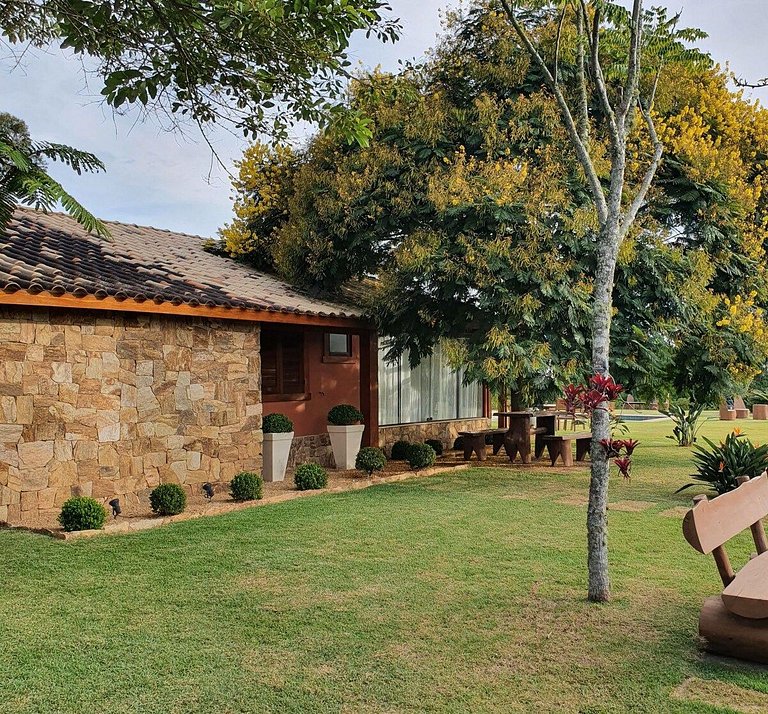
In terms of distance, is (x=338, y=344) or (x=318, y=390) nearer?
(x=318, y=390)

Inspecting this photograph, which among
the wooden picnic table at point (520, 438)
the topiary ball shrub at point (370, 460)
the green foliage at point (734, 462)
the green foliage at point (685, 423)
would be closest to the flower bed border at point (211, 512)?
the topiary ball shrub at point (370, 460)

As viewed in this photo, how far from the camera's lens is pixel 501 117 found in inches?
459

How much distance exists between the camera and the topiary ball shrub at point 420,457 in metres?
12.6

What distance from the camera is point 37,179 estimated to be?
7.91 meters

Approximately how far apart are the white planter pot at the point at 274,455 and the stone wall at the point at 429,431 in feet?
11.9

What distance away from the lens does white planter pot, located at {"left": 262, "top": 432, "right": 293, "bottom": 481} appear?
1142 cm

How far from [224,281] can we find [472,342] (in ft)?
13.8

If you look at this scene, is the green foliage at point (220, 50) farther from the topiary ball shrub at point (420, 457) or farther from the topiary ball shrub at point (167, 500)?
the topiary ball shrub at point (420, 457)

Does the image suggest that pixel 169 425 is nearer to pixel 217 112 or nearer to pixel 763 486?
pixel 217 112

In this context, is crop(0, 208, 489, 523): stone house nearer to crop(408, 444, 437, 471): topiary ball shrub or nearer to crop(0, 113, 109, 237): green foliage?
crop(0, 113, 109, 237): green foliage

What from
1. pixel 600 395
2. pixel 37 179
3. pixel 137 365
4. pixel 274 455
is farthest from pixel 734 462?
pixel 37 179

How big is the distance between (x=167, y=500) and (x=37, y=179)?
388cm

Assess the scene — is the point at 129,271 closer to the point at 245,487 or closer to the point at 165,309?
the point at 165,309

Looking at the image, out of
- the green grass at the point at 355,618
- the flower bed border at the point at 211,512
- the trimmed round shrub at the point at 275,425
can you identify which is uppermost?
the trimmed round shrub at the point at 275,425
